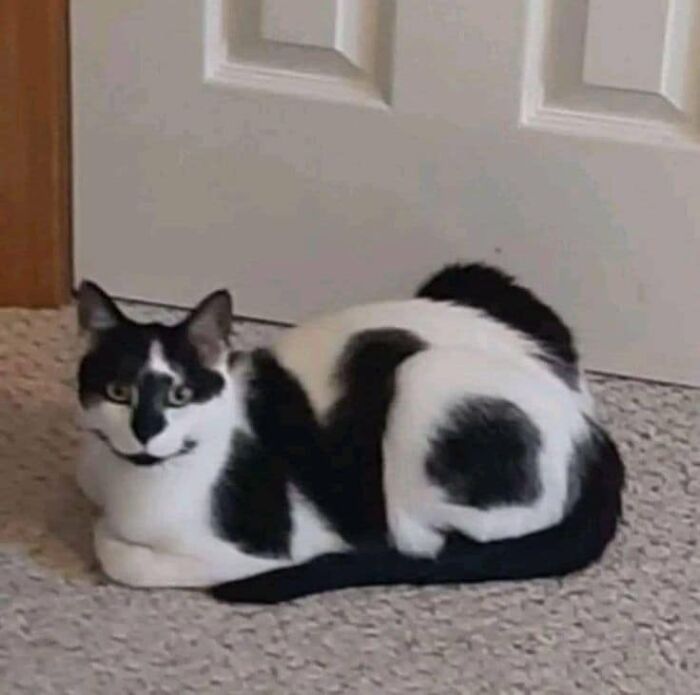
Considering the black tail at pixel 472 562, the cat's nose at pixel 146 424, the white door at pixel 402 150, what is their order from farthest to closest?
the white door at pixel 402 150 < the black tail at pixel 472 562 < the cat's nose at pixel 146 424

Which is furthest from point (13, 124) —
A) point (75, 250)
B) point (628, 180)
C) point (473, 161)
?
point (628, 180)

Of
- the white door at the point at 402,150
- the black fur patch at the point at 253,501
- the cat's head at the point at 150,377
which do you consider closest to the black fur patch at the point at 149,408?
the cat's head at the point at 150,377

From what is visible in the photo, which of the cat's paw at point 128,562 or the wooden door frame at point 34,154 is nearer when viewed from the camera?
the cat's paw at point 128,562

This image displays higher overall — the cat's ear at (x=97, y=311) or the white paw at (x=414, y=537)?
the cat's ear at (x=97, y=311)

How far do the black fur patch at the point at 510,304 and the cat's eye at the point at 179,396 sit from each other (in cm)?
32

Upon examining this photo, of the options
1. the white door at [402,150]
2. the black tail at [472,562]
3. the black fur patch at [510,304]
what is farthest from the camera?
the white door at [402,150]

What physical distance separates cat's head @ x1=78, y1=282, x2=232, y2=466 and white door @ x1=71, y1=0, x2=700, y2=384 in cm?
41

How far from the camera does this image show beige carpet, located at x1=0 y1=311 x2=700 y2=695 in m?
1.58

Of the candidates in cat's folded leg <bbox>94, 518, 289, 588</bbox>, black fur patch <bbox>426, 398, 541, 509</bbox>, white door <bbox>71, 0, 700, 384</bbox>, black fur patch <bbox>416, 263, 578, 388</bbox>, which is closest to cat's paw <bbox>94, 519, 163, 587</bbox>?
cat's folded leg <bbox>94, 518, 289, 588</bbox>

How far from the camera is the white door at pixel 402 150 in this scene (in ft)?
6.22

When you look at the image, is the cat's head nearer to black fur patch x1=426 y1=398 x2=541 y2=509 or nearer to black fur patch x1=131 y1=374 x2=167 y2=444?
black fur patch x1=131 y1=374 x2=167 y2=444

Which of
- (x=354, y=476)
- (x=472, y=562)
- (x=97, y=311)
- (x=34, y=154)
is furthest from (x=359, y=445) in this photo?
(x=34, y=154)

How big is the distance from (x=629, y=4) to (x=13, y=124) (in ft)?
2.08

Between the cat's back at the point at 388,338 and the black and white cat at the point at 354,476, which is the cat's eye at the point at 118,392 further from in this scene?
the cat's back at the point at 388,338
